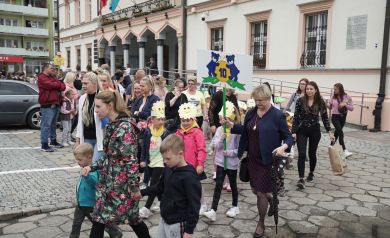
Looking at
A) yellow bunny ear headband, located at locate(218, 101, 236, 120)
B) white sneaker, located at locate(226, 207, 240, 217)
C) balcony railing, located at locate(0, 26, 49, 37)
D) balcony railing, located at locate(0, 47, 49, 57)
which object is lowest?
white sneaker, located at locate(226, 207, 240, 217)

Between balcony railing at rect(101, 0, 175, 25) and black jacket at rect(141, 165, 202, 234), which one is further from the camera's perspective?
balcony railing at rect(101, 0, 175, 25)

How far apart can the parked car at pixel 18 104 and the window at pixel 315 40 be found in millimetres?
9219

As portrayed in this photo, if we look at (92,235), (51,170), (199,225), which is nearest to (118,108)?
(92,235)

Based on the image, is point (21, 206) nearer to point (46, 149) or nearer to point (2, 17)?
point (46, 149)

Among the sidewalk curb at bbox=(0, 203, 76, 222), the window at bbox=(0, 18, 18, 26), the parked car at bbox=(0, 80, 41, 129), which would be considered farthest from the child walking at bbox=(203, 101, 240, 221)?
the window at bbox=(0, 18, 18, 26)

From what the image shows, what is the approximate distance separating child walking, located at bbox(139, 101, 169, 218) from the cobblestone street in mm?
178

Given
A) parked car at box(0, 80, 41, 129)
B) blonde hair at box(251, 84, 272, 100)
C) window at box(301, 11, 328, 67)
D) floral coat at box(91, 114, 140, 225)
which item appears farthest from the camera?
window at box(301, 11, 328, 67)

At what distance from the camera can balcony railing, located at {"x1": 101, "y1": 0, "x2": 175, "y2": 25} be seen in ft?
68.9

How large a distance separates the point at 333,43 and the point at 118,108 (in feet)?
36.4

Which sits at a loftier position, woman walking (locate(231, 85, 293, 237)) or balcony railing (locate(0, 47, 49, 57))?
balcony railing (locate(0, 47, 49, 57))

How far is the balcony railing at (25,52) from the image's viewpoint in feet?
168

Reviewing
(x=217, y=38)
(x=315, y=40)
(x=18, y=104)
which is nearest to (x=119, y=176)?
(x=18, y=104)

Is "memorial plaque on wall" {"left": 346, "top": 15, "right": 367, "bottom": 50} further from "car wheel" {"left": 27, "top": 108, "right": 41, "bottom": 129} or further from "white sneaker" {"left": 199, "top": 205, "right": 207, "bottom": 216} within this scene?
"car wheel" {"left": 27, "top": 108, "right": 41, "bottom": 129}

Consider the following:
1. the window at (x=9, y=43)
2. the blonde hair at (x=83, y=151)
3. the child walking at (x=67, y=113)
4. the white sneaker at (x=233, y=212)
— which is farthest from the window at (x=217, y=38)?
the window at (x=9, y=43)
